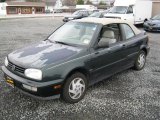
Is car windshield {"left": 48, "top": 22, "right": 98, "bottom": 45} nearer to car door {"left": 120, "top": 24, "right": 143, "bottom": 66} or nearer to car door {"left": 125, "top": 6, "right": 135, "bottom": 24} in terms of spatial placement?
car door {"left": 120, "top": 24, "right": 143, "bottom": 66}

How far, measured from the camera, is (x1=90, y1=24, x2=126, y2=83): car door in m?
4.67

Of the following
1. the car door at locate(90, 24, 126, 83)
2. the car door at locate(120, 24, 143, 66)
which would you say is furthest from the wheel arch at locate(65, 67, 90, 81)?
the car door at locate(120, 24, 143, 66)

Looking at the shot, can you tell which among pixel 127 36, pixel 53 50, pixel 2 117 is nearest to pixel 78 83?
pixel 53 50

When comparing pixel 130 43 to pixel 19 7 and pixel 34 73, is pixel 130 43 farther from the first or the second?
pixel 19 7

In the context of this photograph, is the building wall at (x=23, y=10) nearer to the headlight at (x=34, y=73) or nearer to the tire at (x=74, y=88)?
the tire at (x=74, y=88)

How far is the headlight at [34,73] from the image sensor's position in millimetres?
Result: 3838

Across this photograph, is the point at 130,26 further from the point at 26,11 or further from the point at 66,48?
the point at 26,11

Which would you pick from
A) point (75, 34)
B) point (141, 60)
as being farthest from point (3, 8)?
point (75, 34)

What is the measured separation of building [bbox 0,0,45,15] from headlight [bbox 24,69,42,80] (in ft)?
187

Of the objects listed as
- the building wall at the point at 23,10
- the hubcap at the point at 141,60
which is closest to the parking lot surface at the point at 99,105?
the hubcap at the point at 141,60

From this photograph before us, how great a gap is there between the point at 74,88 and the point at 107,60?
1115mm

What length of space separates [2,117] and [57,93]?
1.03 metres

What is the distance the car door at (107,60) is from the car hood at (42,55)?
1.51 feet

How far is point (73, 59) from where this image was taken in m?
4.23
